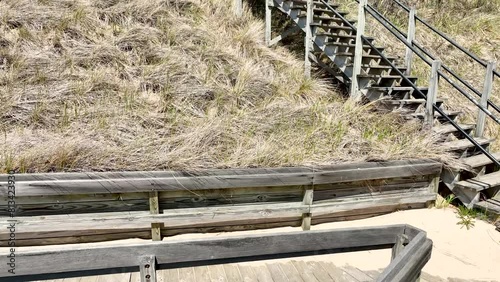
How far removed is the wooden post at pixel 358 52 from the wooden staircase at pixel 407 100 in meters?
0.10

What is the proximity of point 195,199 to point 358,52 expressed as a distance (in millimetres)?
4468

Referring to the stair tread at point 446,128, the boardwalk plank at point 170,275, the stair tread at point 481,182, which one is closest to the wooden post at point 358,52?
the stair tread at point 446,128

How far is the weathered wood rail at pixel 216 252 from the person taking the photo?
1.75 m

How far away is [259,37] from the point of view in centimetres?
942

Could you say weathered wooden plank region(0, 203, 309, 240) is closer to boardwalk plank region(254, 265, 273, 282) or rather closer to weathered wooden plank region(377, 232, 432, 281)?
boardwalk plank region(254, 265, 273, 282)

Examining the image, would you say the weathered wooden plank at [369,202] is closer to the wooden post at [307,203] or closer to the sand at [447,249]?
the wooden post at [307,203]

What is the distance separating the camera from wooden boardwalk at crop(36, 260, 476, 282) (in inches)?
133

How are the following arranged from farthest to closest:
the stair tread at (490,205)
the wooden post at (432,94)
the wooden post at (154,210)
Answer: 1. the wooden post at (432,94)
2. the stair tread at (490,205)
3. the wooden post at (154,210)

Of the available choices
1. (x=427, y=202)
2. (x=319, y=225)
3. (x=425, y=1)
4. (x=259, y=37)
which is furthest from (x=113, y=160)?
(x=425, y=1)

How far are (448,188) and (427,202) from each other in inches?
15.9

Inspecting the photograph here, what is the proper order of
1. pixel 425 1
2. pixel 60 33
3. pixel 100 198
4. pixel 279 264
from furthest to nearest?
pixel 425 1
pixel 60 33
pixel 100 198
pixel 279 264

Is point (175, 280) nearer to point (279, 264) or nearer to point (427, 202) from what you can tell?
point (279, 264)

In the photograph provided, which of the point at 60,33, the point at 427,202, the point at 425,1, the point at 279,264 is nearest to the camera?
the point at 279,264

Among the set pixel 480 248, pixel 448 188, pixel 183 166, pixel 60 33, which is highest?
pixel 60 33
